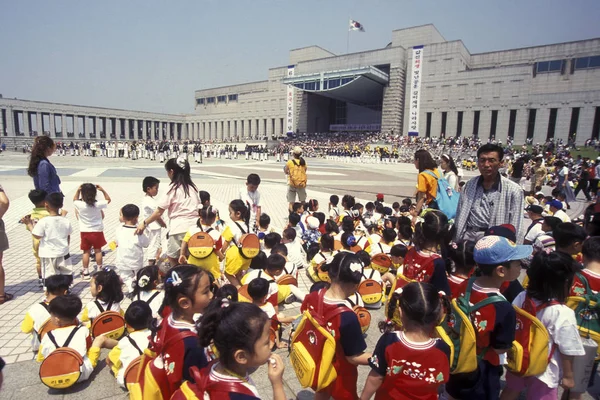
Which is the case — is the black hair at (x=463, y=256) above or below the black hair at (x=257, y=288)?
above

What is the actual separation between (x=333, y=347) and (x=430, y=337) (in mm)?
564

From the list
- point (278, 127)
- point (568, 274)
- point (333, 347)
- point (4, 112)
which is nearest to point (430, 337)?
point (333, 347)

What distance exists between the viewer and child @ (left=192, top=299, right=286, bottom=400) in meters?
1.59

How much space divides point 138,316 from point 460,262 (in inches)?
108

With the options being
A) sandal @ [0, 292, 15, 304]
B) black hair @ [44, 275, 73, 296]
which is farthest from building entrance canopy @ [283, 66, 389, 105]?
black hair @ [44, 275, 73, 296]

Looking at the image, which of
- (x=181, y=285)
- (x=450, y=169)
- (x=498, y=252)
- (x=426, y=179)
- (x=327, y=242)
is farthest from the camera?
(x=450, y=169)

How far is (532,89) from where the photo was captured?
43688mm

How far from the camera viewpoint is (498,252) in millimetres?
2211

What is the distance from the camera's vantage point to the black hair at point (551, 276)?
2.27m

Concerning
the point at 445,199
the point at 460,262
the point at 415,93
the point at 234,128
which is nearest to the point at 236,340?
the point at 460,262

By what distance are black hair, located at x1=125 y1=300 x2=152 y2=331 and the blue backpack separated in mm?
3988

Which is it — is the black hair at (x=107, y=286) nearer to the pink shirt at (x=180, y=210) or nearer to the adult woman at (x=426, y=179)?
the pink shirt at (x=180, y=210)

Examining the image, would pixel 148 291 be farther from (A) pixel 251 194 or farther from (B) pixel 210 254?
(A) pixel 251 194

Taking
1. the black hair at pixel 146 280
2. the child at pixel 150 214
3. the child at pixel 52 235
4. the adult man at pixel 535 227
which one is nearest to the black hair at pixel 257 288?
the black hair at pixel 146 280
